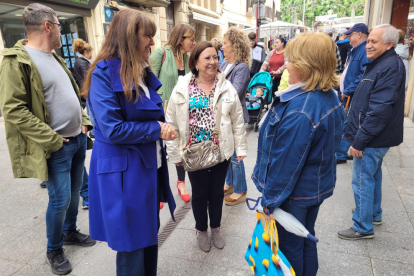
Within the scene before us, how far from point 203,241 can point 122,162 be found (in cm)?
140

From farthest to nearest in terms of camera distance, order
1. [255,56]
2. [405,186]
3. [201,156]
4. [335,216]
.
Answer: [255,56], [405,186], [335,216], [201,156]

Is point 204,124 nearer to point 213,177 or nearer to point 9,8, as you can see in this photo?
point 213,177

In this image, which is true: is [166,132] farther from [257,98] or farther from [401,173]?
[257,98]

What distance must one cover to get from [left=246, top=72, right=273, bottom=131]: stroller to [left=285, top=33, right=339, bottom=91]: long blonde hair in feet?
16.3

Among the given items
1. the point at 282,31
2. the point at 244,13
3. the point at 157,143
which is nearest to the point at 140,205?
the point at 157,143

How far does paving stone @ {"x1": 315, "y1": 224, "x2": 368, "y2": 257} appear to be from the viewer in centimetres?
264

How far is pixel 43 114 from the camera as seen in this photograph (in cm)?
225

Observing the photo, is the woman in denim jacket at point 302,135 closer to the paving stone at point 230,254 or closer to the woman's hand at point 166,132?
the woman's hand at point 166,132

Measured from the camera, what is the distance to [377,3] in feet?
33.8

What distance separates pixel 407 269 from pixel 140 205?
2.19m

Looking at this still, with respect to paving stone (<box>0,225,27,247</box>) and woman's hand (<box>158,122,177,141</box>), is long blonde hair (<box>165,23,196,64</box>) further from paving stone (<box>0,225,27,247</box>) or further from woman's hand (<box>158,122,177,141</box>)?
paving stone (<box>0,225,27,247</box>)

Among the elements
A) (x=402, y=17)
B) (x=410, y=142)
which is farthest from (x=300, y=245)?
(x=402, y=17)

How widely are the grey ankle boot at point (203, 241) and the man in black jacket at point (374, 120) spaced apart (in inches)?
49.8

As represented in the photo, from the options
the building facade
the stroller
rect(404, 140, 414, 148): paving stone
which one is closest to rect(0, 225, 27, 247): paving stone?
the stroller
